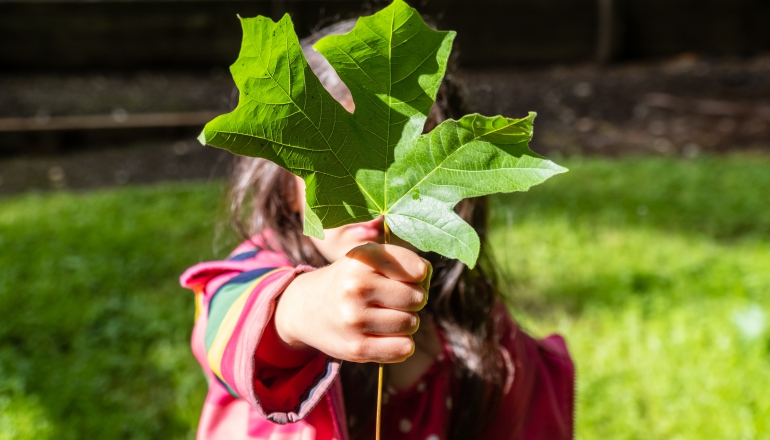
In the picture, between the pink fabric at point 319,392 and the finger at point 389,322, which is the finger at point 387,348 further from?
the pink fabric at point 319,392

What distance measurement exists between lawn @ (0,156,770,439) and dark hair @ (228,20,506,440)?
29 cm

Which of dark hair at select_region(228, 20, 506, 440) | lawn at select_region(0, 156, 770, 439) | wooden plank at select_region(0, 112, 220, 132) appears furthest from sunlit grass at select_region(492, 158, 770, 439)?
wooden plank at select_region(0, 112, 220, 132)

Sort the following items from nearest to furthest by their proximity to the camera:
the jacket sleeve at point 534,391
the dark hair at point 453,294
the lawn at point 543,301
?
the dark hair at point 453,294
the jacket sleeve at point 534,391
the lawn at point 543,301

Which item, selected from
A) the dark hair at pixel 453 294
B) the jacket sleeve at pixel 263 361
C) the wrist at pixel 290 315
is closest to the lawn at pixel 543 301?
the dark hair at pixel 453 294

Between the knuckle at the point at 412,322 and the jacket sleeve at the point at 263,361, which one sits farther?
the jacket sleeve at the point at 263,361

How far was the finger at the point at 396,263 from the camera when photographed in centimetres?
58

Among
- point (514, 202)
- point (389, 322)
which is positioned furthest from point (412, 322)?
point (514, 202)

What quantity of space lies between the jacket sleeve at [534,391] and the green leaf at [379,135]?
0.87m

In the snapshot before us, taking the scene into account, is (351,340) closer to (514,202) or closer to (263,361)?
(263,361)

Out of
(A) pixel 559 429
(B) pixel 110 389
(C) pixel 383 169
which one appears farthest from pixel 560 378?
(B) pixel 110 389

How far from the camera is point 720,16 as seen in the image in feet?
21.6

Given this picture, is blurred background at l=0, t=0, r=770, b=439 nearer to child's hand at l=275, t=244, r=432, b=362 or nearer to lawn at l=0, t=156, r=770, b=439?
lawn at l=0, t=156, r=770, b=439

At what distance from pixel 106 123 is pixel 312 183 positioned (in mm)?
4313

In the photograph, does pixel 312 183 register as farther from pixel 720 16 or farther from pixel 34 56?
pixel 720 16
